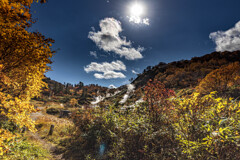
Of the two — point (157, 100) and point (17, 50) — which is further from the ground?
point (17, 50)

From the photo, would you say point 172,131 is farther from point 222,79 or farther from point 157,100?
point 222,79

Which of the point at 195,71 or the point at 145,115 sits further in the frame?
the point at 195,71

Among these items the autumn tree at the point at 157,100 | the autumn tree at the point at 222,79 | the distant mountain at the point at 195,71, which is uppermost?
the distant mountain at the point at 195,71

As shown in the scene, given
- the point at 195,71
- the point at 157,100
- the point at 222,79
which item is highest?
the point at 195,71

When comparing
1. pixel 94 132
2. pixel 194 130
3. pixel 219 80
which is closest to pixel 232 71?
pixel 219 80

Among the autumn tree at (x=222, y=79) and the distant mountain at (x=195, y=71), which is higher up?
the distant mountain at (x=195, y=71)

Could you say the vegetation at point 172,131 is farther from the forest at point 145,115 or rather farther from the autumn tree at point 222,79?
the autumn tree at point 222,79

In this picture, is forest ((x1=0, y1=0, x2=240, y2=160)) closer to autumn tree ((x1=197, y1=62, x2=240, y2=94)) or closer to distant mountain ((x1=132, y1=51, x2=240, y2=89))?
autumn tree ((x1=197, y1=62, x2=240, y2=94))

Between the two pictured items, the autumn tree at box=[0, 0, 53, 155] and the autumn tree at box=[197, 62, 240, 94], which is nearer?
the autumn tree at box=[0, 0, 53, 155]

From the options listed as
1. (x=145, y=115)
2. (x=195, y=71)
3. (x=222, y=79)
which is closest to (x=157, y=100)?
(x=145, y=115)

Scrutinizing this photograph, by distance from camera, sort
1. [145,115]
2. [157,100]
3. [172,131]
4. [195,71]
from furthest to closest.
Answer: [195,71] < [145,115] < [157,100] < [172,131]

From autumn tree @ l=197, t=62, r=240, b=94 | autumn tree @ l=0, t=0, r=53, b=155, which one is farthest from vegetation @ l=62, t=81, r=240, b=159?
autumn tree @ l=197, t=62, r=240, b=94

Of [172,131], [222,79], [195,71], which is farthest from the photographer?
[195,71]

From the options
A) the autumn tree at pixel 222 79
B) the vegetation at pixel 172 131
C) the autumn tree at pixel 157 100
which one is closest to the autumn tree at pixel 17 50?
the vegetation at pixel 172 131
